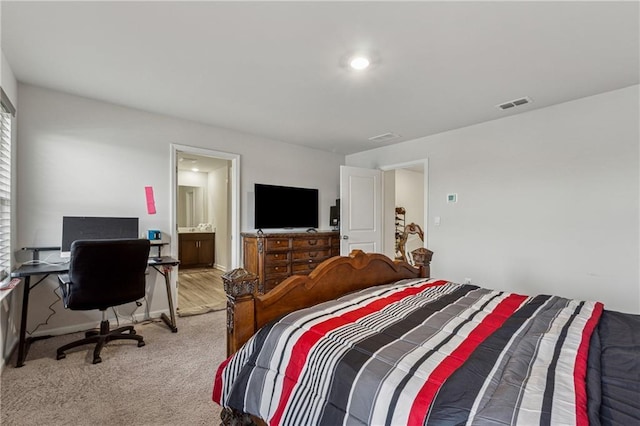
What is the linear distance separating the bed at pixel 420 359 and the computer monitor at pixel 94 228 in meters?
2.21

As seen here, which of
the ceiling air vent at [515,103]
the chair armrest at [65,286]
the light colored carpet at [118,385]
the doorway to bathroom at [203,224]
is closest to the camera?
the light colored carpet at [118,385]

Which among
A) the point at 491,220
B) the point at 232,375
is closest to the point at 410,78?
the point at 491,220

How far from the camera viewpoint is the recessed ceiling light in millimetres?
2185

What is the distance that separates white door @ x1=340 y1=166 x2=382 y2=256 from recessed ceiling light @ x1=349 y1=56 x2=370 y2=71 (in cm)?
215

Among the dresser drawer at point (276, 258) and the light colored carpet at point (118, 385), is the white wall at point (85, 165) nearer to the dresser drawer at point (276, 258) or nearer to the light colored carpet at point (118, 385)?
the light colored carpet at point (118, 385)

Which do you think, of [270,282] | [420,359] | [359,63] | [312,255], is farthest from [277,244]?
[420,359]

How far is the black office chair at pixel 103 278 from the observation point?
228cm

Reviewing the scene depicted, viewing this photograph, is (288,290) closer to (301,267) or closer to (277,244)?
(277,244)

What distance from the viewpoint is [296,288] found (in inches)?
64.2

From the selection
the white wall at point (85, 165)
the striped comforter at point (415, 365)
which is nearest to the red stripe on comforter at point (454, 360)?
the striped comforter at point (415, 365)

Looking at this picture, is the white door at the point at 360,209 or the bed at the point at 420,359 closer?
the bed at the point at 420,359

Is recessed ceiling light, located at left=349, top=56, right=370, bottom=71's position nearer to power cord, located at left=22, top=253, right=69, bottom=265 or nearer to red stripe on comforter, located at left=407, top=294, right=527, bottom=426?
red stripe on comforter, located at left=407, top=294, right=527, bottom=426

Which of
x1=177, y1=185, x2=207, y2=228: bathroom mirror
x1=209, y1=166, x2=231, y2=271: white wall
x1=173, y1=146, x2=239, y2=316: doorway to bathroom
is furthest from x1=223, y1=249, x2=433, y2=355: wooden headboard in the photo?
x1=177, y1=185, x2=207, y2=228: bathroom mirror

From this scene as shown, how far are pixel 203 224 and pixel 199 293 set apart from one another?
2.81 m
